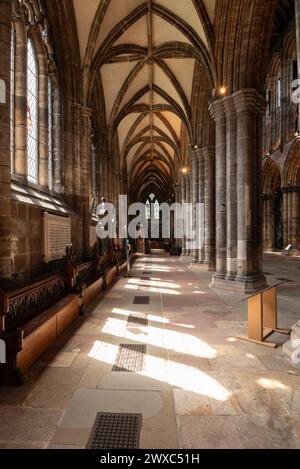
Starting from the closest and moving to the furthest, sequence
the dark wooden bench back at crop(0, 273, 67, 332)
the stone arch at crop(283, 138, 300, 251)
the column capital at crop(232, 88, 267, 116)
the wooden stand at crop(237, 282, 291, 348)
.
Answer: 1. the dark wooden bench back at crop(0, 273, 67, 332)
2. the wooden stand at crop(237, 282, 291, 348)
3. the column capital at crop(232, 88, 267, 116)
4. the stone arch at crop(283, 138, 300, 251)

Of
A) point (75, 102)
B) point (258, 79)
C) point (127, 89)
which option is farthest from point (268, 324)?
point (127, 89)

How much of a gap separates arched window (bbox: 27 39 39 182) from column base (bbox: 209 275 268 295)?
22.8 ft

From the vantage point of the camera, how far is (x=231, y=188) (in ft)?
31.6

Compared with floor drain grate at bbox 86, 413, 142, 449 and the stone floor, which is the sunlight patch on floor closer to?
the stone floor

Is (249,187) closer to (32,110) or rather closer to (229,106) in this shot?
(229,106)

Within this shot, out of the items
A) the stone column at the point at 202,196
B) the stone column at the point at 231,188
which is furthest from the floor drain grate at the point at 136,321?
the stone column at the point at 202,196

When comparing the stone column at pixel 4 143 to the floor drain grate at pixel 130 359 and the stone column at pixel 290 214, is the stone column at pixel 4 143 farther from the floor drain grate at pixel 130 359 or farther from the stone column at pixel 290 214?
the stone column at pixel 290 214

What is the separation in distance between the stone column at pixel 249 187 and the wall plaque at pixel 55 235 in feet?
18.6

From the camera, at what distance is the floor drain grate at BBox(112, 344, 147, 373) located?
366cm

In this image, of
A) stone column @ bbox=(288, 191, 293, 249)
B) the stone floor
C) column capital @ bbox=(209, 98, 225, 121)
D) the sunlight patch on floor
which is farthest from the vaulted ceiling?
stone column @ bbox=(288, 191, 293, 249)

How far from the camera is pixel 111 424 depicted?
2.57m

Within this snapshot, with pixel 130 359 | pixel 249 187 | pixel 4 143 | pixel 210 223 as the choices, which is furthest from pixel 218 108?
pixel 130 359

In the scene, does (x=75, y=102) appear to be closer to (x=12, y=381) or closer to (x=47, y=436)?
(x=12, y=381)

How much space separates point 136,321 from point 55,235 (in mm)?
4166
